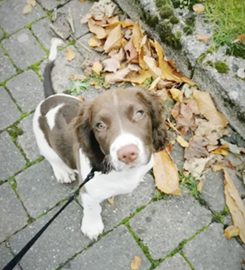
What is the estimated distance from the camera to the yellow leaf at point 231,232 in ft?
12.7

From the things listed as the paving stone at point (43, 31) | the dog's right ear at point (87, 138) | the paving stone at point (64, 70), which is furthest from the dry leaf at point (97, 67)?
the dog's right ear at point (87, 138)

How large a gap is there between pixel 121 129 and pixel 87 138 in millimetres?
386

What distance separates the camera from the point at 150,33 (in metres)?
4.75

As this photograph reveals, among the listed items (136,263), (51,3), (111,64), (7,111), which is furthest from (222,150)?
(51,3)

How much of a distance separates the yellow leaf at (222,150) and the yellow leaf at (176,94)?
1.81ft

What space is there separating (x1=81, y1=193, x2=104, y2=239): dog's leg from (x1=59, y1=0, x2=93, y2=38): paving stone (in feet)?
6.22

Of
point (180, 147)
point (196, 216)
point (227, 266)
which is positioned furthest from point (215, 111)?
point (227, 266)

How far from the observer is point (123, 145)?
2.70m

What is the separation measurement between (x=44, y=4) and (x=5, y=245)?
2469 millimetres

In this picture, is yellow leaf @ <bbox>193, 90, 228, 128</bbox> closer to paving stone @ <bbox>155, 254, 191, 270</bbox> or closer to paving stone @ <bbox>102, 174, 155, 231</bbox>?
paving stone @ <bbox>102, 174, 155, 231</bbox>

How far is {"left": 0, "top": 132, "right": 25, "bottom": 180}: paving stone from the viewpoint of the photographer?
430 centimetres

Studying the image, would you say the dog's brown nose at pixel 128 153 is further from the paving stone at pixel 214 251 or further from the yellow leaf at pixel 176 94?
the yellow leaf at pixel 176 94

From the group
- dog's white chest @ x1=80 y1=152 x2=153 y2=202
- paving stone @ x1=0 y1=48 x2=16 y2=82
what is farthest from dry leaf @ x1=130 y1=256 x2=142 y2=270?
paving stone @ x1=0 y1=48 x2=16 y2=82

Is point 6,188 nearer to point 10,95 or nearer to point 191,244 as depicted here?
point 10,95
